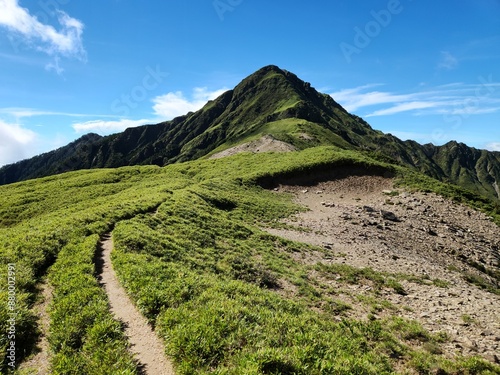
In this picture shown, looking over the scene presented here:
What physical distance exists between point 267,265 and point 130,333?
12.8 meters

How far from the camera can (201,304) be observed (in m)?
11.3

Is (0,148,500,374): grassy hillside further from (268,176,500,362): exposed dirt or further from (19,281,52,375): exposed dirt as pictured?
(268,176,500,362): exposed dirt

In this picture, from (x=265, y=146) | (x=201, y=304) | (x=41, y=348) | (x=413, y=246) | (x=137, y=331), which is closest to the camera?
(x=41, y=348)

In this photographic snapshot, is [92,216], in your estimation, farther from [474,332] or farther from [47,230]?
[474,332]

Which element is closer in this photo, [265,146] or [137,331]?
[137,331]

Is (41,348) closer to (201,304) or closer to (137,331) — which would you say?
(137,331)

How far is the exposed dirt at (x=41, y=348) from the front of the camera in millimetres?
8646

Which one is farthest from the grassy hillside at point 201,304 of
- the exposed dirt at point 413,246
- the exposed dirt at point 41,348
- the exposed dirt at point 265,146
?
the exposed dirt at point 265,146

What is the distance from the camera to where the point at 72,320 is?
1014 centimetres

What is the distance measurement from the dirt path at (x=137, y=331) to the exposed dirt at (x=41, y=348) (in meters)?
2.20

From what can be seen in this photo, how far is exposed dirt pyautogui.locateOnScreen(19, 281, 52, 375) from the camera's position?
865cm

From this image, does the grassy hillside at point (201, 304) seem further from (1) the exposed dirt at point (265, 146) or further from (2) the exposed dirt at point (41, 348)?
(1) the exposed dirt at point (265, 146)

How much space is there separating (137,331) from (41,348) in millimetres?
2960

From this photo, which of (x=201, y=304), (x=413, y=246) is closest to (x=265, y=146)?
(x=413, y=246)
